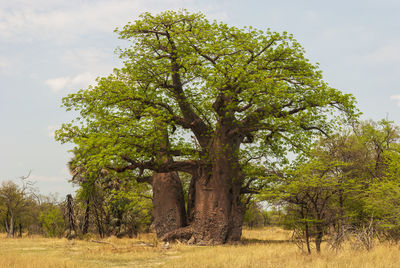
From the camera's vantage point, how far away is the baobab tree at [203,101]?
688 inches

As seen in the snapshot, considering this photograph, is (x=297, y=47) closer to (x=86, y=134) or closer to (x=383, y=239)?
(x=383, y=239)

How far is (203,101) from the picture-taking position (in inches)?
835

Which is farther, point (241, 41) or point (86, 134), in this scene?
point (86, 134)

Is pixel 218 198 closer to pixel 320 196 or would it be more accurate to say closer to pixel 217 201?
pixel 217 201

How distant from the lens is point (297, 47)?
1836 cm

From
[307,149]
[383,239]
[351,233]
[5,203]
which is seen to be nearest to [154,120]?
[307,149]

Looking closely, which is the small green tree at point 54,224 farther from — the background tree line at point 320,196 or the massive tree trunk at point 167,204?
the massive tree trunk at point 167,204

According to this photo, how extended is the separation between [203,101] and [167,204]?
5771mm

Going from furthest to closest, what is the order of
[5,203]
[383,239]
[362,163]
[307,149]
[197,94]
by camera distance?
[5,203] < [362,163] < [197,94] < [307,149] < [383,239]

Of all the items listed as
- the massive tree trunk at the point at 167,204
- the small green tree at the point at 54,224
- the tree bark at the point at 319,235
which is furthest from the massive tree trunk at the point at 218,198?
the small green tree at the point at 54,224

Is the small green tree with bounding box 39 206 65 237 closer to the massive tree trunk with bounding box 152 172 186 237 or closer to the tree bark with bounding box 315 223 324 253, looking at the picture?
the massive tree trunk with bounding box 152 172 186 237

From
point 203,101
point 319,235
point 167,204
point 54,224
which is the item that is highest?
point 203,101

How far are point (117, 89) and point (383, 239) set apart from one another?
13.2 metres

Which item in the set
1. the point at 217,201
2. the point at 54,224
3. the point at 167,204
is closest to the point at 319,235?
the point at 217,201
